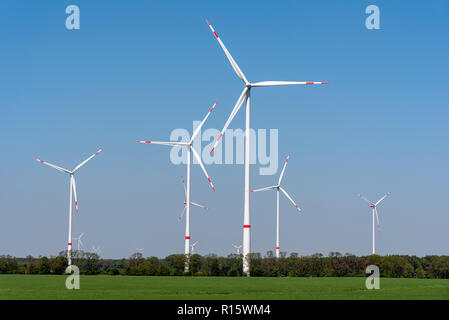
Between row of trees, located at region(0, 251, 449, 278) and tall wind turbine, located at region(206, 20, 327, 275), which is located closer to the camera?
tall wind turbine, located at region(206, 20, 327, 275)

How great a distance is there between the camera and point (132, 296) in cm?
3612

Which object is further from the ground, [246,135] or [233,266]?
[246,135]

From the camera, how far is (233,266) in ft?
229

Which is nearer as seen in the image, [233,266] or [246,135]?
[246,135]

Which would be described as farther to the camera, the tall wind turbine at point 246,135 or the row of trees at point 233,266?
the row of trees at point 233,266

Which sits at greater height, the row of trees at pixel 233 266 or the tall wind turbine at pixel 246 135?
the tall wind turbine at pixel 246 135

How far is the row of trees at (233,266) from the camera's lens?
227 ft

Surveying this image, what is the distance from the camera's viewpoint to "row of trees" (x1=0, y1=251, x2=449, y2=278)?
69.2 m

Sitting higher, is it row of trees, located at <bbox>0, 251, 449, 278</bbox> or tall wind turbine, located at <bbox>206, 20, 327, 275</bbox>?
tall wind turbine, located at <bbox>206, 20, 327, 275</bbox>
